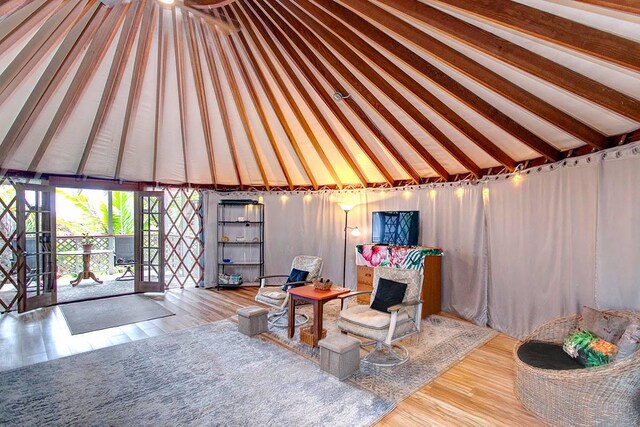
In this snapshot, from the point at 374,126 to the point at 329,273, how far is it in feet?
10.9

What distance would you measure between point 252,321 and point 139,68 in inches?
120

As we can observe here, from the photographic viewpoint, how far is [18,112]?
3656 mm

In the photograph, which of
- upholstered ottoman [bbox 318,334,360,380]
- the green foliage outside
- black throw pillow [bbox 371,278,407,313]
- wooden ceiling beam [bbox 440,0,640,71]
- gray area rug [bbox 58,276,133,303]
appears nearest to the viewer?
wooden ceiling beam [bbox 440,0,640,71]

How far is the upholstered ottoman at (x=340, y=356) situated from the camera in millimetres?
2786

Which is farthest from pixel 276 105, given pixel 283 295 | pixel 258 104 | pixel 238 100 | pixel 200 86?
pixel 283 295

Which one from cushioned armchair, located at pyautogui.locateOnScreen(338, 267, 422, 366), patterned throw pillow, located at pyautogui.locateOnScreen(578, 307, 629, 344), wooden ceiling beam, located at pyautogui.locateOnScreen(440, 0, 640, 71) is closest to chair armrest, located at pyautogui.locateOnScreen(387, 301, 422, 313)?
cushioned armchair, located at pyautogui.locateOnScreen(338, 267, 422, 366)

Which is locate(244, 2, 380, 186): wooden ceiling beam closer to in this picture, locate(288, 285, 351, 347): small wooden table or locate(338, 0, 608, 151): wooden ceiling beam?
locate(338, 0, 608, 151): wooden ceiling beam

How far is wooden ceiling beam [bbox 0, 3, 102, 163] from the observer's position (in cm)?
266

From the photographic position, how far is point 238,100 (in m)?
4.05

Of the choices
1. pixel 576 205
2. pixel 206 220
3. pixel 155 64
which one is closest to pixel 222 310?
pixel 206 220

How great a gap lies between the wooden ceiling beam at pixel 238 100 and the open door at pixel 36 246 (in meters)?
3.28

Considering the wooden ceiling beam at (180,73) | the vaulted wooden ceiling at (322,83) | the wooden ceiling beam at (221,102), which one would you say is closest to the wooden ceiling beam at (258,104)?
the vaulted wooden ceiling at (322,83)

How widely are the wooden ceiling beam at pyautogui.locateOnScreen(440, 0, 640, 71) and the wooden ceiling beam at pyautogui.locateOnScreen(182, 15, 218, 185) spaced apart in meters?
2.34

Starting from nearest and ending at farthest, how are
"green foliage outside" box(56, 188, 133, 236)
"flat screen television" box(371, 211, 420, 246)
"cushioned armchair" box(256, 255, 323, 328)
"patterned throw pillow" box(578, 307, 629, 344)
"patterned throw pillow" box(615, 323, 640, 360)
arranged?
"patterned throw pillow" box(615, 323, 640, 360), "patterned throw pillow" box(578, 307, 629, 344), "cushioned armchair" box(256, 255, 323, 328), "flat screen television" box(371, 211, 420, 246), "green foliage outside" box(56, 188, 133, 236)
